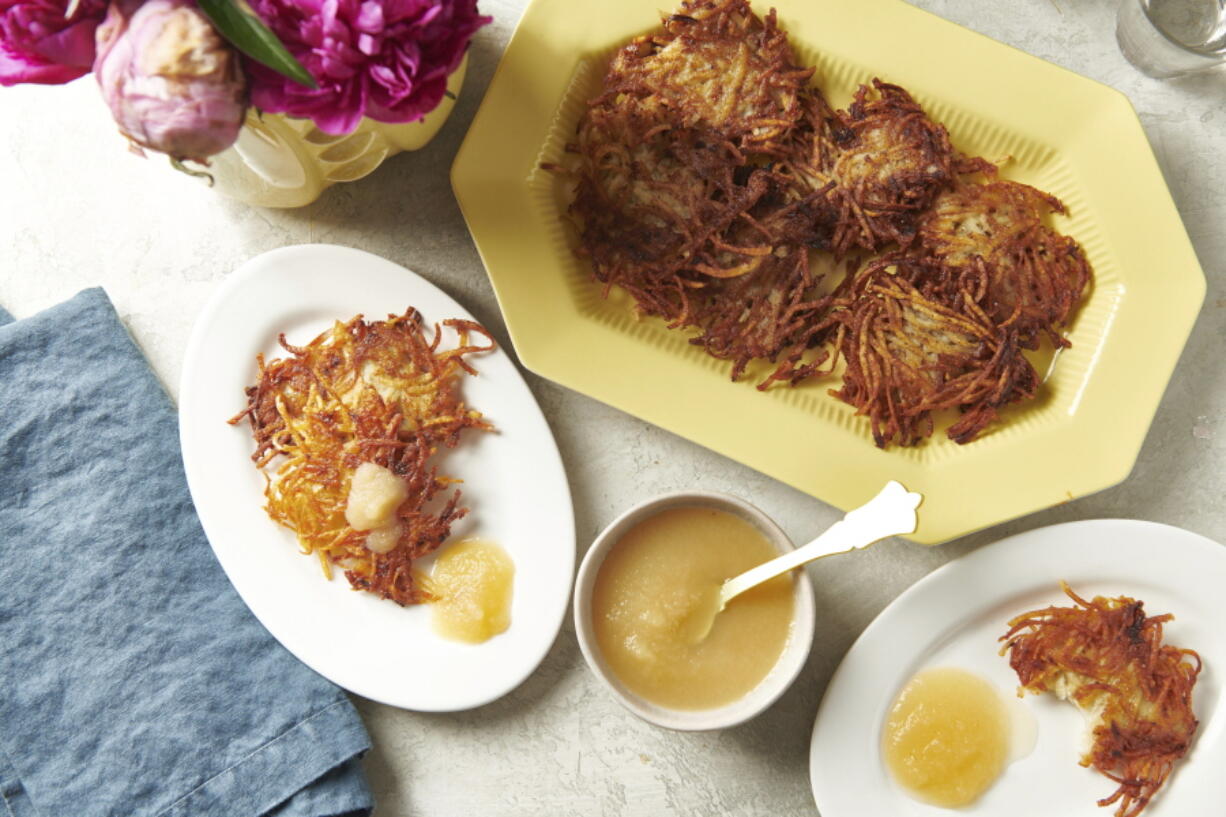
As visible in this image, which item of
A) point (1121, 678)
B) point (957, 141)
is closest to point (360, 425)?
point (957, 141)

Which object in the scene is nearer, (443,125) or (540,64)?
(540,64)

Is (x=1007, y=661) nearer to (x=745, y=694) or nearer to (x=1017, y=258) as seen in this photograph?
(x=745, y=694)

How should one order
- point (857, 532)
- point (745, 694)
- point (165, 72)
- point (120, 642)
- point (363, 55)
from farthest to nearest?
point (120, 642) → point (745, 694) → point (857, 532) → point (363, 55) → point (165, 72)

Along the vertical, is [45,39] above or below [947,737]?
above

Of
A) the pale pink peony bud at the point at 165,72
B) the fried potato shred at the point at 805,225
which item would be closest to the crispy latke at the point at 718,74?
the fried potato shred at the point at 805,225

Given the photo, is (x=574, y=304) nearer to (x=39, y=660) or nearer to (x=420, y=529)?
(x=420, y=529)

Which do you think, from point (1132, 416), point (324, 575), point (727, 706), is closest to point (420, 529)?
point (324, 575)

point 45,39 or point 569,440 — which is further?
point 569,440
